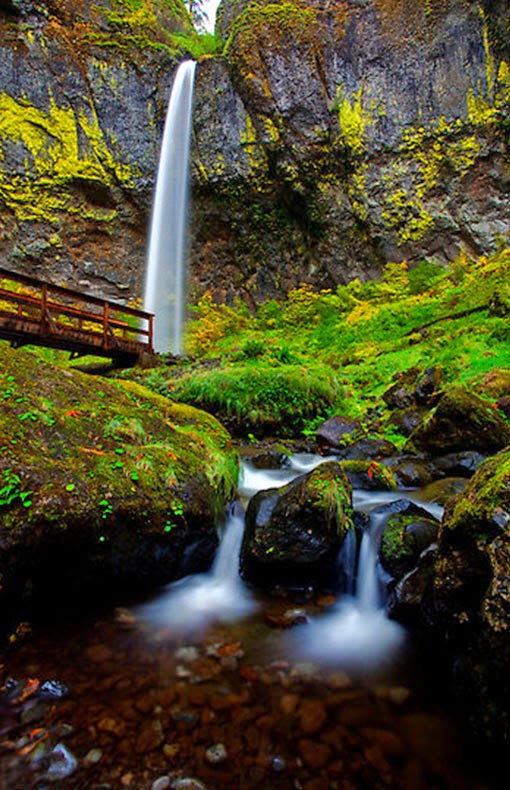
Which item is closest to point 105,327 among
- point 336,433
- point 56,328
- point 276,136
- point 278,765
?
point 56,328

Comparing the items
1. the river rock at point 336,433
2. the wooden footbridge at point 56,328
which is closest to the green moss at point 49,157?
the wooden footbridge at point 56,328

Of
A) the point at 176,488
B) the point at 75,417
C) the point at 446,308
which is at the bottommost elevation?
the point at 176,488

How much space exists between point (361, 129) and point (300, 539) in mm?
18455

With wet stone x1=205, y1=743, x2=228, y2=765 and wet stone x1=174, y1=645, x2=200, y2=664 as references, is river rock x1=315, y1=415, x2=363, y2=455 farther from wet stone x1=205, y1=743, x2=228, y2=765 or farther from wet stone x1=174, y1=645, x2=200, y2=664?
wet stone x1=205, y1=743, x2=228, y2=765

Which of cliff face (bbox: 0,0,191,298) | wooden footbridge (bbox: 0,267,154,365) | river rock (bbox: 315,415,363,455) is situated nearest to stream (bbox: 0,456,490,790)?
river rock (bbox: 315,415,363,455)

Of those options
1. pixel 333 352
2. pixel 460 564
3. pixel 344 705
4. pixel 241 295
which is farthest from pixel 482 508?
pixel 241 295

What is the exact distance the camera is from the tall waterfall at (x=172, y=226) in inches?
727

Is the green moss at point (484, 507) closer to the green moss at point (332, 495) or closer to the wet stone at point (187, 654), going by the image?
the green moss at point (332, 495)

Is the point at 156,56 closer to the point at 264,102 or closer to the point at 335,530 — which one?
the point at 264,102

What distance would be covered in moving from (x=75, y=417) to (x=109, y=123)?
20.0 m

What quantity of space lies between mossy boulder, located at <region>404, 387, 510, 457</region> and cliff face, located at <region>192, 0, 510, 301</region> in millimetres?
12914

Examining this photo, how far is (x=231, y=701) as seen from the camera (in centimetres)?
193

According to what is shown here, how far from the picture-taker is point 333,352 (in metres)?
12.4

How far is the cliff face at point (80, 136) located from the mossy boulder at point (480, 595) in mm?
19339
